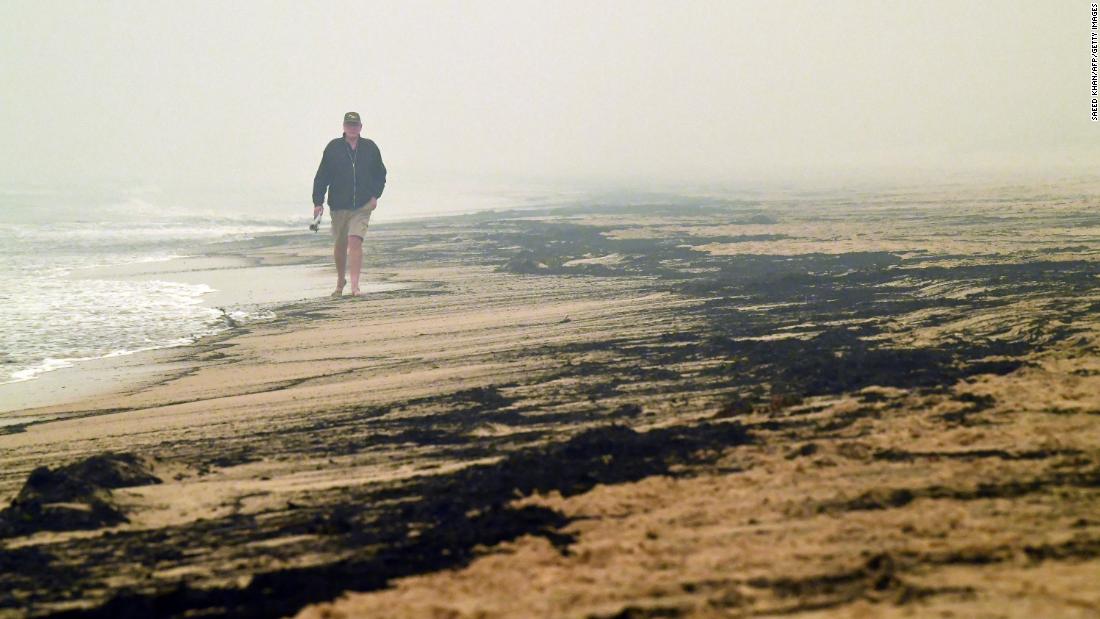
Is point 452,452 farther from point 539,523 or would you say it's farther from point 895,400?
point 895,400

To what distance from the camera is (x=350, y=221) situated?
466 inches

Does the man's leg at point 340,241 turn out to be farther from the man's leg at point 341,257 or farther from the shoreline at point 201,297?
the shoreline at point 201,297

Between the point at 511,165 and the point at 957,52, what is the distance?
27.9 metres

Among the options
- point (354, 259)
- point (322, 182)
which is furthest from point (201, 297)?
point (322, 182)

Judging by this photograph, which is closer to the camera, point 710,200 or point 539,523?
point 539,523

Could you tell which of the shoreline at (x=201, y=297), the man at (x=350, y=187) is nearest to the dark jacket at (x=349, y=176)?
the man at (x=350, y=187)

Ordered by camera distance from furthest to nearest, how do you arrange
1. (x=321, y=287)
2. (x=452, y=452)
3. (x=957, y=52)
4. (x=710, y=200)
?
(x=957, y=52)
(x=710, y=200)
(x=321, y=287)
(x=452, y=452)

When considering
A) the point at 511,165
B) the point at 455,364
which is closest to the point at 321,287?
the point at 455,364

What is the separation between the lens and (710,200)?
25922 mm

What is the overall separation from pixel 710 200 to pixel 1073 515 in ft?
73.2

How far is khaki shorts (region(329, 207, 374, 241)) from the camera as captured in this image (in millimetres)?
11781

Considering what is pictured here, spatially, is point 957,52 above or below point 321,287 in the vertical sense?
above

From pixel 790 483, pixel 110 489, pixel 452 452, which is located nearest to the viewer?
pixel 790 483

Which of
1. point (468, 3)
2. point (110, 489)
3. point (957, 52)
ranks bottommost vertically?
point (110, 489)
